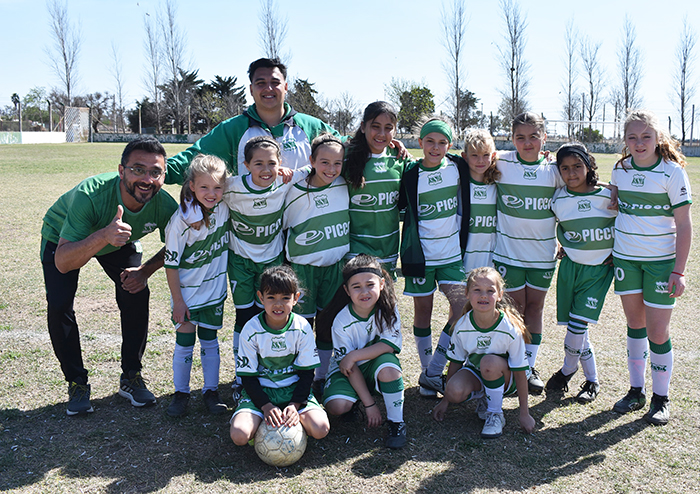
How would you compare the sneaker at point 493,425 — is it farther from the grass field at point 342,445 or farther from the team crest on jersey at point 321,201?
the team crest on jersey at point 321,201

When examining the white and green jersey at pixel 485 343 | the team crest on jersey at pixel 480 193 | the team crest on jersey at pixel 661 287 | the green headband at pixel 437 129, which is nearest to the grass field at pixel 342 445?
the white and green jersey at pixel 485 343

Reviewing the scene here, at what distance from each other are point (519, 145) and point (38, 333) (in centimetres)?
449

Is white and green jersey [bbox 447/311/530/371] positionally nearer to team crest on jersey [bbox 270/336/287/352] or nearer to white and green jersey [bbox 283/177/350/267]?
white and green jersey [bbox 283/177/350/267]

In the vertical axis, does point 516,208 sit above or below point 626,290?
above

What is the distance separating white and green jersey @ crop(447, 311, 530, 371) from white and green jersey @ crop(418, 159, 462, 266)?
511 millimetres

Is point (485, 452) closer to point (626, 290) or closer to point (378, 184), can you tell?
point (626, 290)

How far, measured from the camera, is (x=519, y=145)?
12.7 feet

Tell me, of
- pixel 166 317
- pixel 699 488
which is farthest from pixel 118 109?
pixel 699 488

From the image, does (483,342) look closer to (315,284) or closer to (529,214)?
(529,214)

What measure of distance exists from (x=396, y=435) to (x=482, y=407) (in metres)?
0.70

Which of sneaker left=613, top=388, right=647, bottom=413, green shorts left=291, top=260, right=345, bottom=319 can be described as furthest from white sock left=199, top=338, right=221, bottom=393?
sneaker left=613, top=388, right=647, bottom=413

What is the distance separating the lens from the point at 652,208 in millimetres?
3416

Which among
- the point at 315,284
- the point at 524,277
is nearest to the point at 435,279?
the point at 524,277

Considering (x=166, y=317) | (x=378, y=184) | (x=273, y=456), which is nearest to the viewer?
(x=273, y=456)
